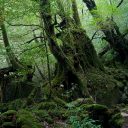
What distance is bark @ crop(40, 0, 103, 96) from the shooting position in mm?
12562

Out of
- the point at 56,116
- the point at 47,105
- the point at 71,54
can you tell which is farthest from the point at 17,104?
the point at 71,54

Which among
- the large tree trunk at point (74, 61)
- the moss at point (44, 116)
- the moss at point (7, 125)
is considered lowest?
the moss at point (44, 116)

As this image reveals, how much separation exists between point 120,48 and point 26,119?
1319 centimetres

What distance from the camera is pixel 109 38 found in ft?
61.7

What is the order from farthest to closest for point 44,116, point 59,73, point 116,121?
1. point 59,73
2. point 44,116
3. point 116,121

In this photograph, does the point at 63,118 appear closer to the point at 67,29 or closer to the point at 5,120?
the point at 5,120

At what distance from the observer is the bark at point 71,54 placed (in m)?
12.6

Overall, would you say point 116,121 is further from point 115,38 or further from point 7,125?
point 115,38

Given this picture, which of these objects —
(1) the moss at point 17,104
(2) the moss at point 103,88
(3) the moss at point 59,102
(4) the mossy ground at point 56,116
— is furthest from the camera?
(2) the moss at point 103,88

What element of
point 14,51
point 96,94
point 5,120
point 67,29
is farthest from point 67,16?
point 5,120

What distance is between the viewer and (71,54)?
14.7 metres

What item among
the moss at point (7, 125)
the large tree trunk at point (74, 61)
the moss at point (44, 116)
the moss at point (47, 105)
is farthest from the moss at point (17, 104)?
the moss at point (7, 125)

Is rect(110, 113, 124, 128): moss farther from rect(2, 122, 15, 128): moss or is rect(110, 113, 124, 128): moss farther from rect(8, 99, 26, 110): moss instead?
rect(8, 99, 26, 110): moss

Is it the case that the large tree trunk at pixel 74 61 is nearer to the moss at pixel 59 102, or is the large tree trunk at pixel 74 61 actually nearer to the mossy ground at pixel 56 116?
the moss at pixel 59 102
